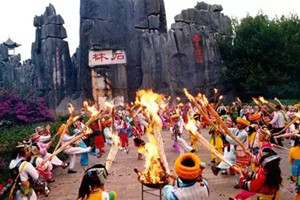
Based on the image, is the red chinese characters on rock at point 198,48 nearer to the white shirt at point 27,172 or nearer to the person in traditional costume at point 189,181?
the white shirt at point 27,172

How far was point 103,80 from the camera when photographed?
3222 cm

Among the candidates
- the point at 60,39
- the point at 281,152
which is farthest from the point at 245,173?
the point at 60,39

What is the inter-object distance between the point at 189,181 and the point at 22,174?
3.63 metres

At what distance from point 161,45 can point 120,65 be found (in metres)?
4.20

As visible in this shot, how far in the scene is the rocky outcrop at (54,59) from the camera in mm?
34938

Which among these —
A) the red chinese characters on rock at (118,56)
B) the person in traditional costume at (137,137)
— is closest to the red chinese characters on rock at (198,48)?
the red chinese characters on rock at (118,56)

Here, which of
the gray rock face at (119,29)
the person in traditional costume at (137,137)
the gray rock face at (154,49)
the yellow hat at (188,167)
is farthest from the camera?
the gray rock face at (119,29)

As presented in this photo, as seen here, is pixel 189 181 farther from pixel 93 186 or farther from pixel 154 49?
pixel 154 49

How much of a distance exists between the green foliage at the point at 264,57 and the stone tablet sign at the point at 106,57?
9873 mm

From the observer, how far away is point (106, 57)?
107ft

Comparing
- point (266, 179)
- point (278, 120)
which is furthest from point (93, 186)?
point (278, 120)

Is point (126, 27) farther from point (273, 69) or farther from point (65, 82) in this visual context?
point (273, 69)

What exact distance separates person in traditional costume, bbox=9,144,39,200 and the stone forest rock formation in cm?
2549

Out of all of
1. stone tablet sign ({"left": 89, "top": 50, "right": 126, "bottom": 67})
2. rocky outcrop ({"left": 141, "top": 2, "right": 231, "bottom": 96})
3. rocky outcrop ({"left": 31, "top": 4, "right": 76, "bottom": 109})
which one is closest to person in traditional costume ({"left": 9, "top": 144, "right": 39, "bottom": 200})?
rocky outcrop ({"left": 141, "top": 2, "right": 231, "bottom": 96})
